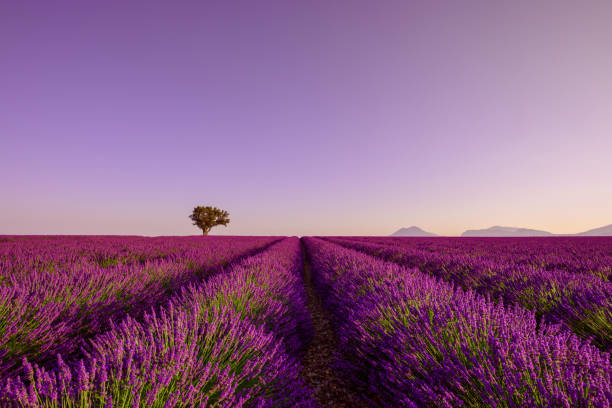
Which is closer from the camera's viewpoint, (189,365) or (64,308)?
(189,365)

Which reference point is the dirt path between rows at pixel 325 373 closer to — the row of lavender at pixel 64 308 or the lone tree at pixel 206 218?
the row of lavender at pixel 64 308

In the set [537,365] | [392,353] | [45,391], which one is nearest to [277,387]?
[392,353]

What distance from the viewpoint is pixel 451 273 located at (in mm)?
5133

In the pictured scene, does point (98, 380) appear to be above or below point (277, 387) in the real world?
above

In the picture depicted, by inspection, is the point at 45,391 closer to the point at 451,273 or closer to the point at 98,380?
the point at 98,380

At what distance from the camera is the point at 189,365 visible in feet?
4.07

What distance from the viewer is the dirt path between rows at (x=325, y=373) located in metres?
2.20

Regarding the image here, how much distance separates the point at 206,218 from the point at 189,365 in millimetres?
42162

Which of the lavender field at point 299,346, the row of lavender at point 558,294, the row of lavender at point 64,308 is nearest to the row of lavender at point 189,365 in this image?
the lavender field at point 299,346

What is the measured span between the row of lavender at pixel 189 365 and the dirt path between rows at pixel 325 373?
0.83ft

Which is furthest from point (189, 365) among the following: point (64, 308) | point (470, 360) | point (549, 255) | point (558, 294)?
point (549, 255)

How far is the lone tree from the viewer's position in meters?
40.1

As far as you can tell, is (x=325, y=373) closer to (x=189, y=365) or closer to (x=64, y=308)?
(x=189, y=365)

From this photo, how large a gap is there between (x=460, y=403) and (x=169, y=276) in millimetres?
4399
